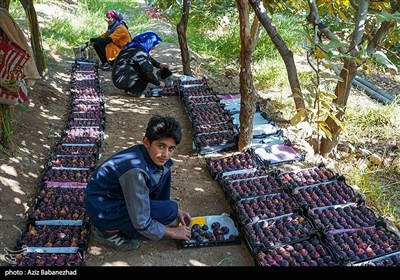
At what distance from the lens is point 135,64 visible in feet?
20.9

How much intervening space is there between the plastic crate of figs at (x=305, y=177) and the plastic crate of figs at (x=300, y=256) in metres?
0.72

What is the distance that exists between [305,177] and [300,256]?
1.08 m

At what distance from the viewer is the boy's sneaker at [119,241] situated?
9.87ft

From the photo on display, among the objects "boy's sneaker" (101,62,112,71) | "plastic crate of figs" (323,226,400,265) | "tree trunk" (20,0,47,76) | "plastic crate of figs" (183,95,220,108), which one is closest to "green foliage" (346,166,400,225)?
"plastic crate of figs" (323,226,400,265)

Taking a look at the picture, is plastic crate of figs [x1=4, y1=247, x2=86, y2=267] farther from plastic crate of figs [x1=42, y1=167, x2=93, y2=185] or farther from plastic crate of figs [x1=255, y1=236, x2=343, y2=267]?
plastic crate of figs [x1=255, y1=236, x2=343, y2=267]

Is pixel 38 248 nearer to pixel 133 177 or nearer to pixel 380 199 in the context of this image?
pixel 133 177

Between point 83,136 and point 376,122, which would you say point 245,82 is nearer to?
point 83,136

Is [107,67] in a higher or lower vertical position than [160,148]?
lower

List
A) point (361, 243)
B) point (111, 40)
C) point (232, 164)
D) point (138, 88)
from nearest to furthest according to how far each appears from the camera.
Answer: point (361, 243) → point (232, 164) → point (138, 88) → point (111, 40)

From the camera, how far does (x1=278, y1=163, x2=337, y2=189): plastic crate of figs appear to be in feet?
12.3

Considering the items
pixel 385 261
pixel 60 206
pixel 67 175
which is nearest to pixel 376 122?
pixel 385 261

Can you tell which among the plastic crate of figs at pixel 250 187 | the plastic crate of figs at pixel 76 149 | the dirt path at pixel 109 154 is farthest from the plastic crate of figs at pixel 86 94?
the plastic crate of figs at pixel 250 187

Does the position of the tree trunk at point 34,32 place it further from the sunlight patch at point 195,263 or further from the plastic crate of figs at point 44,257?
the sunlight patch at point 195,263
